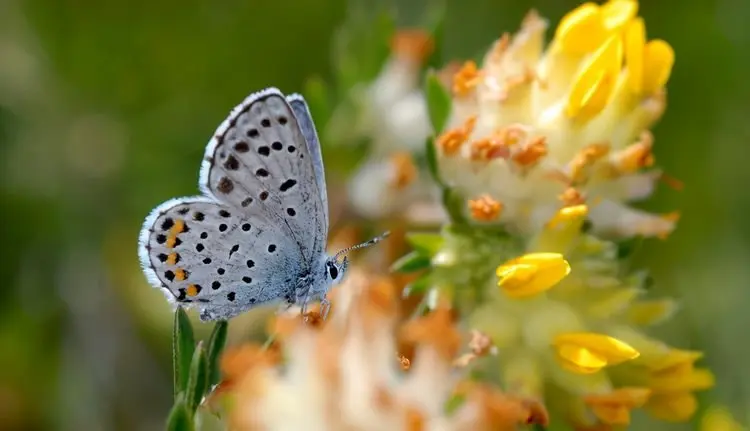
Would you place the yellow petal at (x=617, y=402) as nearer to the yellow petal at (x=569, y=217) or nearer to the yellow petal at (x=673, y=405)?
the yellow petal at (x=673, y=405)

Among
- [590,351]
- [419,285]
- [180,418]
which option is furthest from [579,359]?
[180,418]

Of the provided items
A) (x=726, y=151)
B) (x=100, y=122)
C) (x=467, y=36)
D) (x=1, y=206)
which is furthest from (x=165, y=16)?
(x=726, y=151)

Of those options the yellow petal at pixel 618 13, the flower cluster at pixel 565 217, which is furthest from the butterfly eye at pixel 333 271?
the yellow petal at pixel 618 13

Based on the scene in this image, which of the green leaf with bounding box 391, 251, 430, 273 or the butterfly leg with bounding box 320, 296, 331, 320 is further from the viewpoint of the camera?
the green leaf with bounding box 391, 251, 430, 273

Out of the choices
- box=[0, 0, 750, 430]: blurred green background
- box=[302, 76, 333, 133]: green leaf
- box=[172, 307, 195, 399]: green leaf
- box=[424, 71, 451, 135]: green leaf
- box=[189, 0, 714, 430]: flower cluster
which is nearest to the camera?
box=[172, 307, 195, 399]: green leaf

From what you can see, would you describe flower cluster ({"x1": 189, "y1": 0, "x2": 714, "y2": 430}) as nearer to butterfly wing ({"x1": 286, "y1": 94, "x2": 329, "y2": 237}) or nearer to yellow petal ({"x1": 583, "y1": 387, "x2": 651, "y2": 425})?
yellow petal ({"x1": 583, "y1": 387, "x2": 651, "y2": 425})

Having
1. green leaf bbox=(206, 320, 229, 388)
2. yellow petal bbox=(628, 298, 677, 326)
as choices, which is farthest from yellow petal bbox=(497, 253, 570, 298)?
green leaf bbox=(206, 320, 229, 388)
